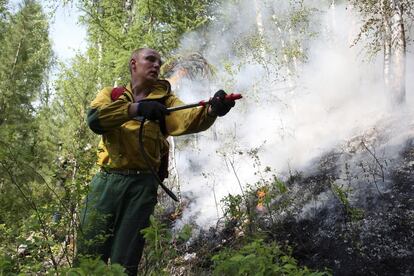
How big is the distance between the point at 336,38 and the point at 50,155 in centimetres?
1415

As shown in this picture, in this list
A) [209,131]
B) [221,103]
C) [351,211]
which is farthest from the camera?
[209,131]

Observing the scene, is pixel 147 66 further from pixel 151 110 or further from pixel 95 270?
pixel 95 270

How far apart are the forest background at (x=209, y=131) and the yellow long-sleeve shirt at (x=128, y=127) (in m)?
0.20

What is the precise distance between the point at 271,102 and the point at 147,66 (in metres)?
12.1

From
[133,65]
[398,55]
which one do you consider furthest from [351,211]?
[398,55]

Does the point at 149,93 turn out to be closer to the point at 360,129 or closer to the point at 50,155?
the point at 360,129

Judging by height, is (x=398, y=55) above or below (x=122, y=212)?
above

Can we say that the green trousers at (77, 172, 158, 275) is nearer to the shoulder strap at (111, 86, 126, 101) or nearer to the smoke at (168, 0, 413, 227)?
the shoulder strap at (111, 86, 126, 101)

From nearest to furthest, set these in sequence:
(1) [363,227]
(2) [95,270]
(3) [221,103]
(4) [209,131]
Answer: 1. (2) [95,270]
2. (3) [221,103]
3. (1) [363,227]
4. (4) [209,131]

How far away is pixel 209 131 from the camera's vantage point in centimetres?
1352

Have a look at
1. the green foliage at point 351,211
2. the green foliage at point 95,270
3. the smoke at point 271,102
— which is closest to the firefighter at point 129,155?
the green foliage at point 95,270

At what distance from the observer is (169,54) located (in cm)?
1007

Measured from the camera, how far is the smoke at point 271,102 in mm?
9719

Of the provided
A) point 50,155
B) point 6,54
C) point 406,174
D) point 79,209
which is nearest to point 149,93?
point 79,209
